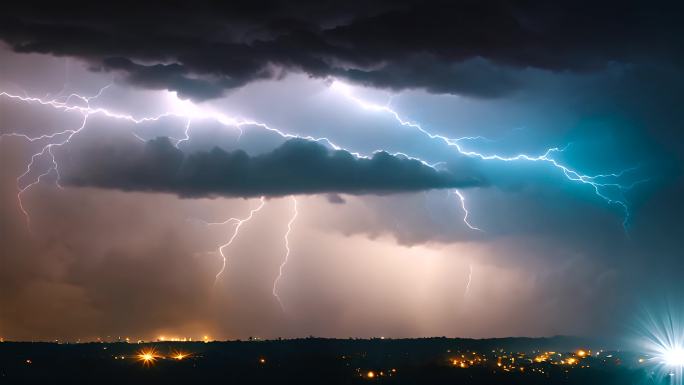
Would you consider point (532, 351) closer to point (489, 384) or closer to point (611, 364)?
point (611, 364)

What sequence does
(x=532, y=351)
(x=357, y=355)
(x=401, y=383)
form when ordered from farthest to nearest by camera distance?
(x=532, y=351) → (x=357, y=355) → (x=401, y=383)

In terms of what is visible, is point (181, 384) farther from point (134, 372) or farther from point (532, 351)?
point (532, 351)

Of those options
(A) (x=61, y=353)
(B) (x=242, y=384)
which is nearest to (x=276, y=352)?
(A) (x=61, y=353)

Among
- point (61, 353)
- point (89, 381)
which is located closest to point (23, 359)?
point (61, 353)

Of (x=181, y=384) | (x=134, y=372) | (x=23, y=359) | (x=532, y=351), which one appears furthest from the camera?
(x=532, y=351)

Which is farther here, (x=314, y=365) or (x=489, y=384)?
(x=314, y=365)

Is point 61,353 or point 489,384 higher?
point 61,353
